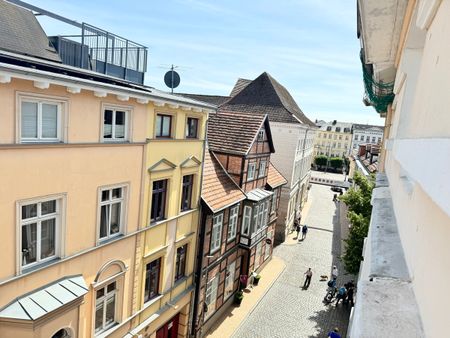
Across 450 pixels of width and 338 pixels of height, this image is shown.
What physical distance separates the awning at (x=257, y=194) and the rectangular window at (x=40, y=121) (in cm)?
1016

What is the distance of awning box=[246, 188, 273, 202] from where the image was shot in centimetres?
1555

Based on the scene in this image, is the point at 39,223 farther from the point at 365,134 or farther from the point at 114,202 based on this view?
the point at 365,134

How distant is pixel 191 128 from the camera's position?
35.9ft

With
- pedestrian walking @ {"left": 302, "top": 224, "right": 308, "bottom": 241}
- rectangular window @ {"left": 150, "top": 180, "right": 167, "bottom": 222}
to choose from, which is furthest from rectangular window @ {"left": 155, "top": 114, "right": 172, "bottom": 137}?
pedestrian walking @ {"left": 302, "top": 224, "right": 308, "bottom": 241}

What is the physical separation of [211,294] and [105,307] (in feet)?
20.8

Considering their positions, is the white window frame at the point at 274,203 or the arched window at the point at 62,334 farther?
the white window frame at the point at 274,203

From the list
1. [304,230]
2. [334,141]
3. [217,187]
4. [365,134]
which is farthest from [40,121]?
[334,141]

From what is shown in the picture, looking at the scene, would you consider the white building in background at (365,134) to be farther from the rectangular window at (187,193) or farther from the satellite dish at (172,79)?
the rectangular window at (187,193)

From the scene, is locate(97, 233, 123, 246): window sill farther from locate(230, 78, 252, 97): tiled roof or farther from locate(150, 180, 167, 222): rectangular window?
locate(230, 78, 252, 97): tiled roof

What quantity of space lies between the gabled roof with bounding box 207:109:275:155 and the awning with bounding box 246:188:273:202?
237 centimetres

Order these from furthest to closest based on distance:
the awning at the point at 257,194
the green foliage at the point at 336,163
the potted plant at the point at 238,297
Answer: the green foliage at the point at 336,163 < the potted plant at the point at 238,297 < the awning at the point at 257,194

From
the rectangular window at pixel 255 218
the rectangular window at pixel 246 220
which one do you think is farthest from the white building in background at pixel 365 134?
the rectangular window at pixel 246 220

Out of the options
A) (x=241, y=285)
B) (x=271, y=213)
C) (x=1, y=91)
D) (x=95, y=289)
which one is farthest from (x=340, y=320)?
(x=1, y=91)

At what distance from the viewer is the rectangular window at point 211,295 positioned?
547 inches
